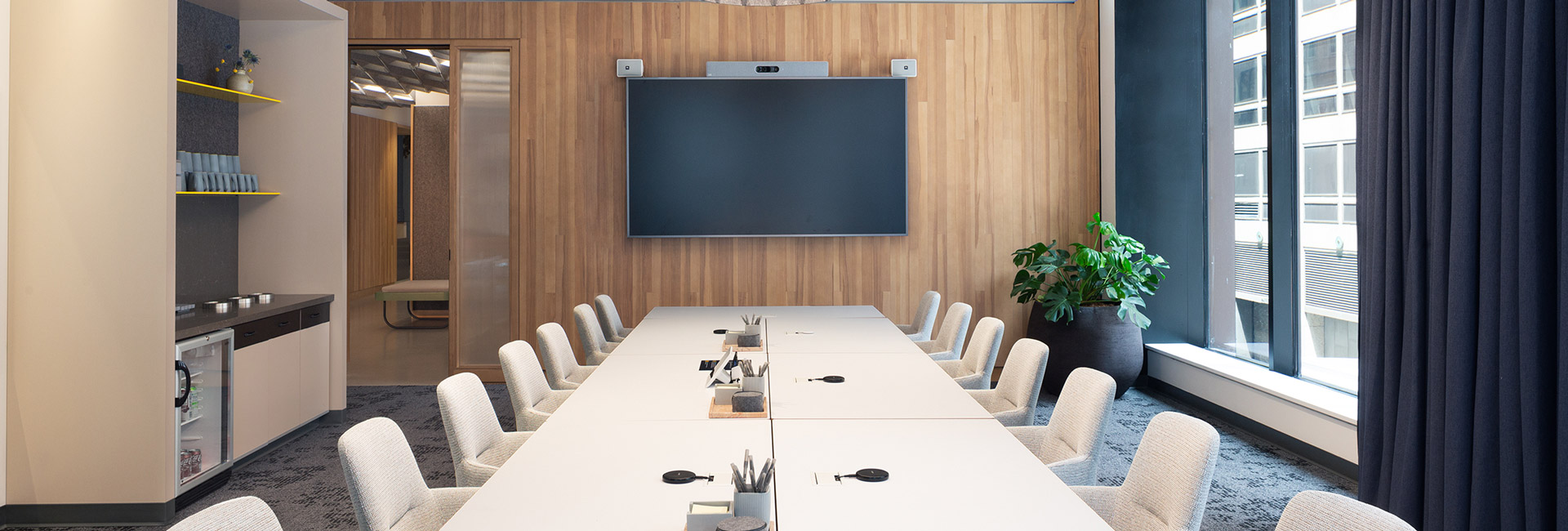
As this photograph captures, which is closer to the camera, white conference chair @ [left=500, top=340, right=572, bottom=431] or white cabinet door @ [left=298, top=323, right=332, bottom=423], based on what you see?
white conference chair @ [left=500, top=340, right=572, bottom=431]

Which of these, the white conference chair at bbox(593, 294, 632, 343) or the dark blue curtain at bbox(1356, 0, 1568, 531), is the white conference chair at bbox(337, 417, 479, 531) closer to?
the white conference chair at bbox(593, 294, 632, 343)

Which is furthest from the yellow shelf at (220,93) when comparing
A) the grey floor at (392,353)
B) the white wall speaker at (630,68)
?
the grey floor at (392,353)

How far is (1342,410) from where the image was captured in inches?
168

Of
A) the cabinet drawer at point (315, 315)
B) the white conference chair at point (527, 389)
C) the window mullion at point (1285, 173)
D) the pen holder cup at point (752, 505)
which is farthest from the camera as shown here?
the cabinet drawer at point (315, 315)

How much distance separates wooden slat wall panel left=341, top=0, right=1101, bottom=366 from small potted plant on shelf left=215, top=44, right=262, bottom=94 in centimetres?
174

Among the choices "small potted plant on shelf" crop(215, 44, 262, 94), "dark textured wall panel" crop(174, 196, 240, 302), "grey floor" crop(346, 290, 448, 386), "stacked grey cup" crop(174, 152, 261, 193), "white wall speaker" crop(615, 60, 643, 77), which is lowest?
"grey floor" crop(346, 290, 448, 386)

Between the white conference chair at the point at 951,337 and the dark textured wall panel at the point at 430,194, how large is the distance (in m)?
7.71

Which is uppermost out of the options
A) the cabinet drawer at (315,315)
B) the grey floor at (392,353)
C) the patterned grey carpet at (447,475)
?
the cabinet drawer at (315,315)

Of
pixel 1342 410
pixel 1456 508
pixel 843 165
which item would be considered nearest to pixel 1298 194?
pixel 1342 410

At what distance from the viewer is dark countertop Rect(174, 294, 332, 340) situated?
4.02 m

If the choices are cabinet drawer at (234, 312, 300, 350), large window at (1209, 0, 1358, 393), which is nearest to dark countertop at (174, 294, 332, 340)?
cabinet drawer at (234, 312, 300, 350)

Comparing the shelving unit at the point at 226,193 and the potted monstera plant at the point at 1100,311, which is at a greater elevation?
the shelving unit at the point at 226,193

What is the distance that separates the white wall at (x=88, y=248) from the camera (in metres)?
3.71

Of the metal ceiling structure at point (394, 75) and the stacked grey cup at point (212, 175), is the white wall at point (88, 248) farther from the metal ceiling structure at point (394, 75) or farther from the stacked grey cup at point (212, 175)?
the metal ceiling structure at point (394, 75)
